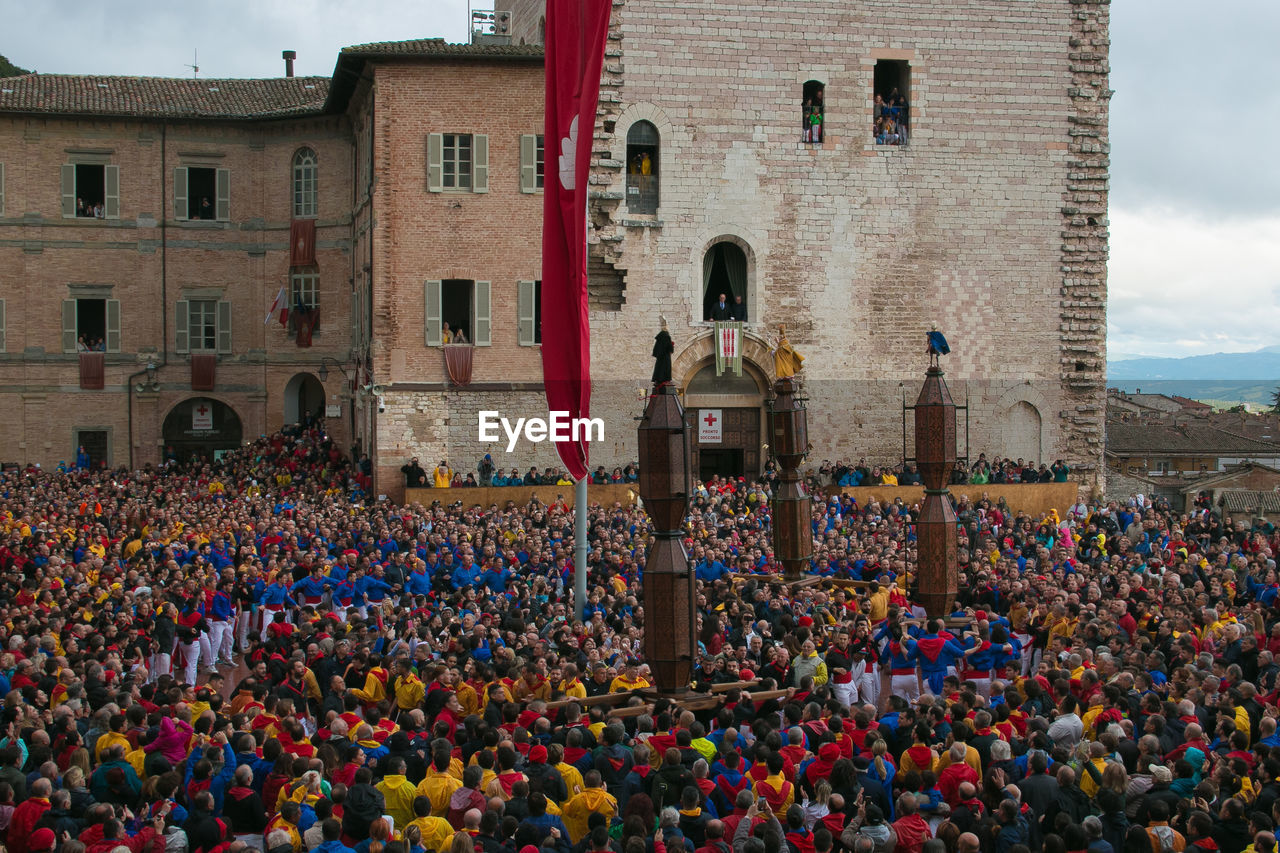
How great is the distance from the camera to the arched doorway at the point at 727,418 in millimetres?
33719

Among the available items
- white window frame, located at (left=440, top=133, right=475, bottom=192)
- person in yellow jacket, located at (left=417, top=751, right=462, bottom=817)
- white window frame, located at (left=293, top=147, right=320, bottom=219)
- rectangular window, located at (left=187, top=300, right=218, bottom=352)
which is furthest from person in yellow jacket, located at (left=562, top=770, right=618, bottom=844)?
rectangular window, located at (left=187, top=300, right=218, bottom=352)

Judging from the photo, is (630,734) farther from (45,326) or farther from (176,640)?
(45,326)

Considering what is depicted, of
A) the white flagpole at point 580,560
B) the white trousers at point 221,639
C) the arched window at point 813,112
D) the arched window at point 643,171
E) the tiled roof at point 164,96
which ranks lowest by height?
the white trousers at point 221,639

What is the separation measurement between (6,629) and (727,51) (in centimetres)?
2275

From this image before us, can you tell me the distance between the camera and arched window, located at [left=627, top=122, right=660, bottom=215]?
32.9 m

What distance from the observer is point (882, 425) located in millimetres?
33906

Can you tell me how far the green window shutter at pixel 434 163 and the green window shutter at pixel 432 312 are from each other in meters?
2.30

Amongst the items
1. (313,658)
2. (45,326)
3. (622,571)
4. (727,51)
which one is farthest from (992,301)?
(45,326)

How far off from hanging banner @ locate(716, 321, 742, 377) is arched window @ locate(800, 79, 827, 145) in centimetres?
500

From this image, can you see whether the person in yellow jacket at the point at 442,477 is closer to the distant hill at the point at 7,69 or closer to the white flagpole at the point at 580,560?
the white flagpole at the point at 580,560

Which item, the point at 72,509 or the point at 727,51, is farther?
the point at 727,51

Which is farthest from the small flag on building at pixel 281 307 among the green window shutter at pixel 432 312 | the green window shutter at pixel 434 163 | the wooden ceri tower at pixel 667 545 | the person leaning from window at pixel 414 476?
the wooden ceri tower at pixel 667 545

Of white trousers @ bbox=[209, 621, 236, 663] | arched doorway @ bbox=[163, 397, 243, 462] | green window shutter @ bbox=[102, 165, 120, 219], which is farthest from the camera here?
arched doorway @ bbox=[163, 397, 243, 462]

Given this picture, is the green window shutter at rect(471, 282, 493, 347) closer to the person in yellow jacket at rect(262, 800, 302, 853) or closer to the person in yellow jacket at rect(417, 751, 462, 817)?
the person in yellow jacket at rect(417, 751, 462, 817)
